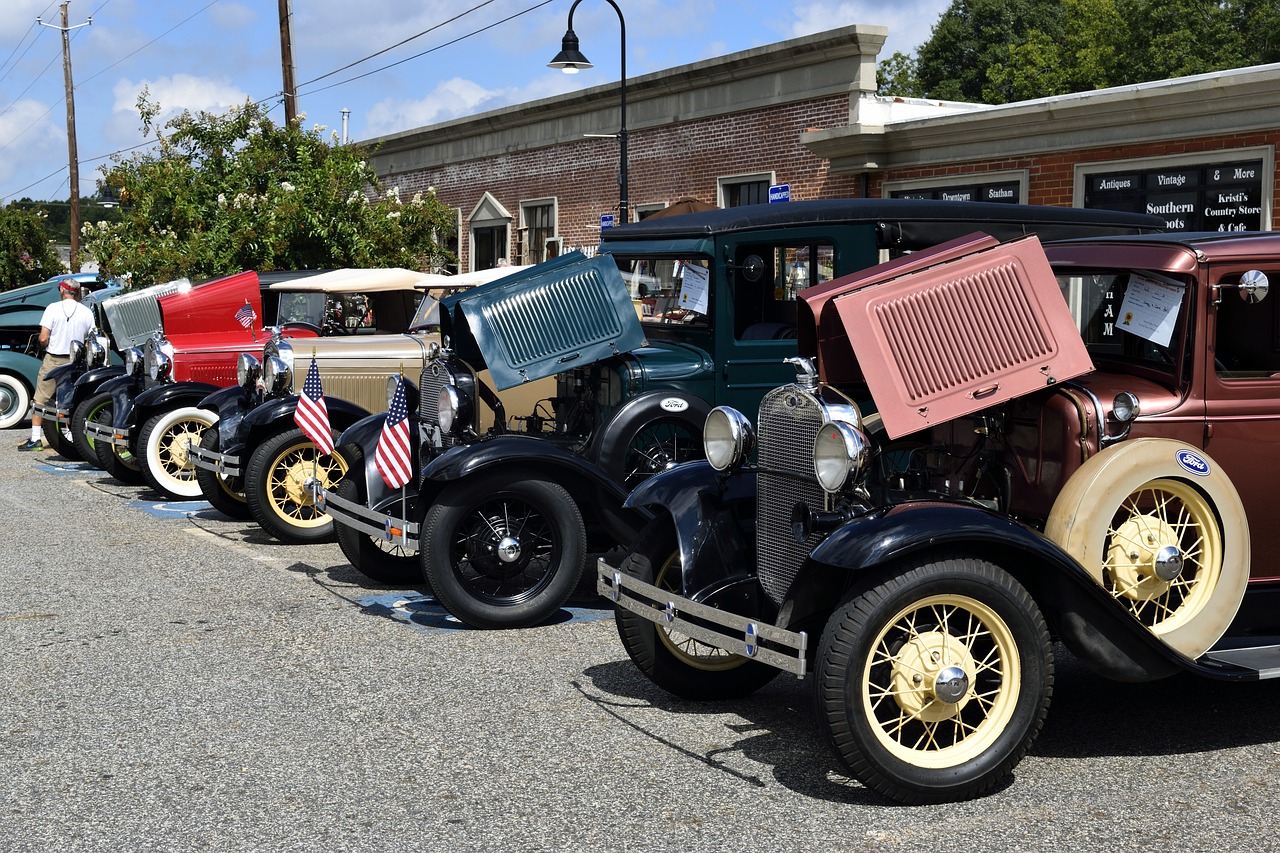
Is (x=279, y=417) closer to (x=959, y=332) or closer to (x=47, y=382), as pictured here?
(x=959, y=332)

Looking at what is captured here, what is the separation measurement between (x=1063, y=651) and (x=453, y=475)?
116 inches

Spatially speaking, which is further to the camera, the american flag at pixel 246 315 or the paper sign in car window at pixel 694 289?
the american flag at pixel 246 315

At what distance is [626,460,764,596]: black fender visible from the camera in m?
5.22

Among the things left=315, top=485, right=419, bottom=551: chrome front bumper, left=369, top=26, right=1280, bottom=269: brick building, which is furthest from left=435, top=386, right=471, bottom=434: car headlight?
left=369, top=26, right=1280, bottom=269: brick building

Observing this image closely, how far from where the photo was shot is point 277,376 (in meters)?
10.1

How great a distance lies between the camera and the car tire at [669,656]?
17.9 feet

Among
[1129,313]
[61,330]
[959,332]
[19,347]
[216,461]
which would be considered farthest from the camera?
[19,347]

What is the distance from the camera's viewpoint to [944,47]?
174 feet

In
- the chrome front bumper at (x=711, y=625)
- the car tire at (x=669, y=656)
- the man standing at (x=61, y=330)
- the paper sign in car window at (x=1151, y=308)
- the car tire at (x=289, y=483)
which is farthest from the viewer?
the man standing at (x=61, y=330)

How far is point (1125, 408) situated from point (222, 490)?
7.33m

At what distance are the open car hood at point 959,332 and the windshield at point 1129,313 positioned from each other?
1.29 ft

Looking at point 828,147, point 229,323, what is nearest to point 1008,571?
point 229,323

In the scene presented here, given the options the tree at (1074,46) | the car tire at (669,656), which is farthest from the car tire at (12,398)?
the tree at (1074,46)

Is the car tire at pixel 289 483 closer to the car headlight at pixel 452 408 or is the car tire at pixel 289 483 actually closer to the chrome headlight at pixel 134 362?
the car headlight at pixel 452 408
